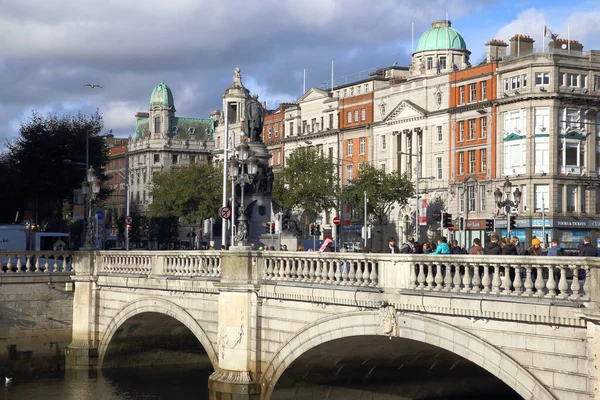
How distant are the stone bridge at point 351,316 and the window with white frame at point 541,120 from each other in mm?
46007

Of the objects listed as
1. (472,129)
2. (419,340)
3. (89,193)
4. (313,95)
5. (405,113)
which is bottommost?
(419,340)

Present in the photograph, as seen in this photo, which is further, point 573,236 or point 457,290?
point 573,236

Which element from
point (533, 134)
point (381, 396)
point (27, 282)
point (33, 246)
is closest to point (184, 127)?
point (533, 134)

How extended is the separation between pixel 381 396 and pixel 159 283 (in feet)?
27.4

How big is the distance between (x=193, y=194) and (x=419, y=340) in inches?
3181

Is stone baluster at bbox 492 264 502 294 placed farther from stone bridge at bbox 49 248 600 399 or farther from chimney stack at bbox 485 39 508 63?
chimney stack at bbox 485 39 508 63

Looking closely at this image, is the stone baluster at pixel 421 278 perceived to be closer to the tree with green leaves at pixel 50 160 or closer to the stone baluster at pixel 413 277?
the stone baluster at pixel 413 277

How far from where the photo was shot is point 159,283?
105ft

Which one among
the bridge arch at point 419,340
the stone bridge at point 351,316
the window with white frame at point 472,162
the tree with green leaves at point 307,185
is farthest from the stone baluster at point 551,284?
the tree with green leaves at point 307,185

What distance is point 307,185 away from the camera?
86000 millimetres

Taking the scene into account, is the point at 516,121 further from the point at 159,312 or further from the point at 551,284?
the point at 551,284

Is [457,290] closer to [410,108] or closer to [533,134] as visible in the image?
[533,134]

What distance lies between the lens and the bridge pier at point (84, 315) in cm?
3700

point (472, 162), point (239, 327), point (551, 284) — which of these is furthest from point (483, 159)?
point (551, 284)
